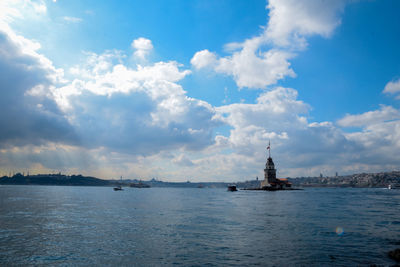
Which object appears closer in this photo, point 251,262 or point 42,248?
point 251,262

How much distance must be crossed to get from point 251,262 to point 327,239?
1355 cm

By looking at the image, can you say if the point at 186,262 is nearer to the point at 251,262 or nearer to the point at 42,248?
the point at 251,262

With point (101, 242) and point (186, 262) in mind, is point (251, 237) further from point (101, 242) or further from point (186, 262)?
point (101, 242)

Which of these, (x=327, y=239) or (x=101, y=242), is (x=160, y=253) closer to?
(x=101, y=242)

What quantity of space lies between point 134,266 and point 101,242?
1025cm

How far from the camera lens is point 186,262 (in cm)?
2358

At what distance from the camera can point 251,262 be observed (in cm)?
2339

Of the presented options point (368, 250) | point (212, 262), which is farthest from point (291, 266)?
point (368, 250)

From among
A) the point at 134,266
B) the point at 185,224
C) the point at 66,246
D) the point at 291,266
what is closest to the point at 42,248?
the point at 66,246

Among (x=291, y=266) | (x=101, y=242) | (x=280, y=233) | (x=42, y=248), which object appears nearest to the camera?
(x=291, y=266)

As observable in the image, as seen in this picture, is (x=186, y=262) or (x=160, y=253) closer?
(x=186, y=262)

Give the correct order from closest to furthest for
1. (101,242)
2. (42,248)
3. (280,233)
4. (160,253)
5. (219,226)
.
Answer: (160,253)
(42,248)
(101,242)
(280,233)
(219,226)

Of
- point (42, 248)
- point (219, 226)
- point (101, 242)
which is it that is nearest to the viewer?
point (42, 248)

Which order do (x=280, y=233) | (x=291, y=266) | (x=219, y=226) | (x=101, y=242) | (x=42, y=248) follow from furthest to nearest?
1. (x=219, y=226)
2. (x=280, y=233)
3. (x=101, y=242)
4. (x=42, y=248)
5. (x=291, y=266)
